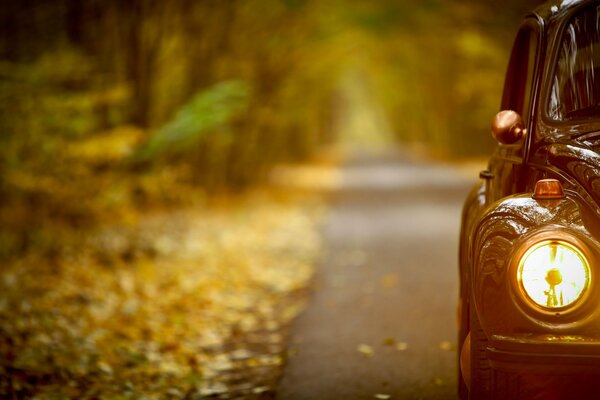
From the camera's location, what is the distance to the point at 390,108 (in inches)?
2813

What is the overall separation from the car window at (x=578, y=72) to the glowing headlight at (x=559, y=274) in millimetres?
885

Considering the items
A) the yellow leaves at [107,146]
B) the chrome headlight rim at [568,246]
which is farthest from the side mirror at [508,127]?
the yellow leaves at [107,146]

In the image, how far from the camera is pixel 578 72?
11.2 feet

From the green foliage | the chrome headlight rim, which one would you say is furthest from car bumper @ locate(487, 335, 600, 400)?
the green foliage

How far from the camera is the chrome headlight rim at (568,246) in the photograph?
2730 millimetres

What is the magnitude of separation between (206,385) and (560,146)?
2855 millimetres

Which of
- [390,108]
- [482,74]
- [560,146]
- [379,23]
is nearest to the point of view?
[560,146]

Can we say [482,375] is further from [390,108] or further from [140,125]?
[390,108]

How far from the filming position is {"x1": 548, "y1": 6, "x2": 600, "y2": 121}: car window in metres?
3.36

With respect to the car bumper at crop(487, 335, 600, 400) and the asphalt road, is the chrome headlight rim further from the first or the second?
the asphalt road

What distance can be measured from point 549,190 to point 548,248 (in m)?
0.32

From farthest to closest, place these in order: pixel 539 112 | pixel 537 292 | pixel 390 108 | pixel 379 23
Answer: pixel 390 108 → pixel 379 23 → pixel 539 112 → pixel 537 292

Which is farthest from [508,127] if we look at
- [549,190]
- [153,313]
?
[153,313]

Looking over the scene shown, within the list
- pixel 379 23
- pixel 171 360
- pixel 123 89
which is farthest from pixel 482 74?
pixel 171 360
